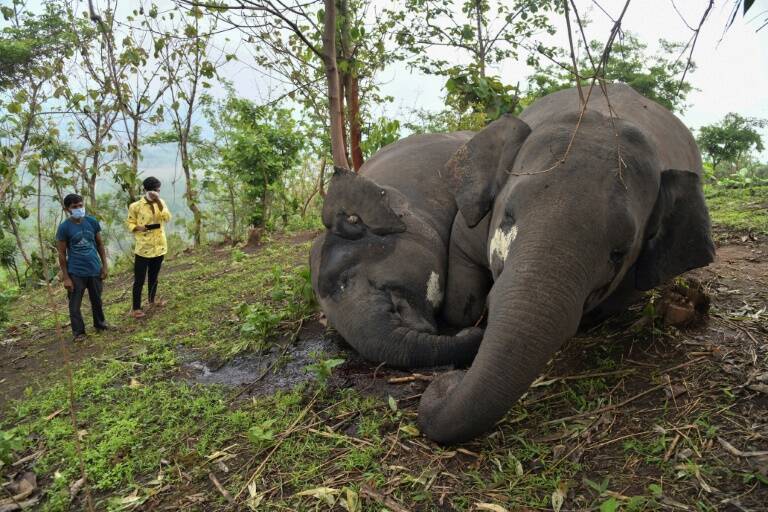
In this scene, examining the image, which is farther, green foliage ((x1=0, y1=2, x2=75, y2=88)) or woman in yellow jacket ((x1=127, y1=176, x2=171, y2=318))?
green foliage ((x1=0, y1=2, x2=75, y2=88))

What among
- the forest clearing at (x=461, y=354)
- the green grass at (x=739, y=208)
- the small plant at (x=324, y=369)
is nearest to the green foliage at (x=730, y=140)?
the green grass at (x=739, y=208)

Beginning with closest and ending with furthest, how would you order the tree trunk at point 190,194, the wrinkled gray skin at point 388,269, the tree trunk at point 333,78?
1. the wrinkled gray skin at point 388,269
2. the tree trunk at point 333,78
3. the tree trunk at point 190,194

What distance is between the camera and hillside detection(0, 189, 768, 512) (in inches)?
95.3

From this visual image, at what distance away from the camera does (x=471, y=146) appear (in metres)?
3.86

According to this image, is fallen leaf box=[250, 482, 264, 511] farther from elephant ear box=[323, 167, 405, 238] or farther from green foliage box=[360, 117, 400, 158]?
green foliage box=[360, 117, 400, 158]

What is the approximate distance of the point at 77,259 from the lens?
20.0 ft

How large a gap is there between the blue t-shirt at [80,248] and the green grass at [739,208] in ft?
22.8

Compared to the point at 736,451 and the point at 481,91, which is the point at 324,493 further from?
the point at 481,91

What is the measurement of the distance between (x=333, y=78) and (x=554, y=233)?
11.3ft

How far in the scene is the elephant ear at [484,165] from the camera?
12.1ft

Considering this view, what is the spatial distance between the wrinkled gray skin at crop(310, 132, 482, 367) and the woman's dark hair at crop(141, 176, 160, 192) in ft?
9.71

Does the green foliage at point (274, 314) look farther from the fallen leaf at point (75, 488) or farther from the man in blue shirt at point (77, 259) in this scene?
the man in blue shirt at point (77, 259)

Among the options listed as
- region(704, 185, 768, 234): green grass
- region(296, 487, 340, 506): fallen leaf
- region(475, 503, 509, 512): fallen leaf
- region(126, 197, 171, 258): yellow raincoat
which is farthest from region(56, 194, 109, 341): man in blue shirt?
region(704, 185, 768, 234): green grass

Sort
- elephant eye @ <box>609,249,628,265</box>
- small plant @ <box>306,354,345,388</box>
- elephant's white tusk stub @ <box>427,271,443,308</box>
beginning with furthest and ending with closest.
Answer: elephant's white tusk stub @ <box>427,271,443,308</box> < small plant @ <box>306,354,345,388</box> < elephant eye @ <box>609,249,628,265</box>
